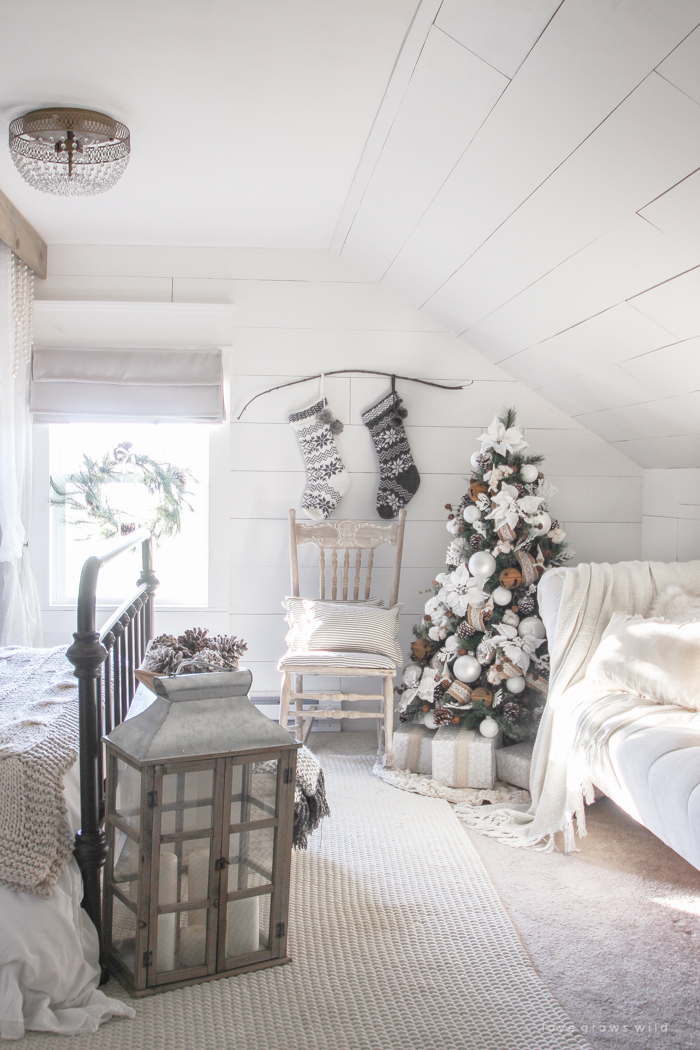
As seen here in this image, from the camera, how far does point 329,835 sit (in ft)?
8.38

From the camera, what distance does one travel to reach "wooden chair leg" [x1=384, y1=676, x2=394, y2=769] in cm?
→ 313

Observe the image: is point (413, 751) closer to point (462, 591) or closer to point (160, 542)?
point (462, 591)

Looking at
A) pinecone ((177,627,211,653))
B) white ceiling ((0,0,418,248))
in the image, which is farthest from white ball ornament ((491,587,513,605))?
white ceiling ((0,0,418,248))

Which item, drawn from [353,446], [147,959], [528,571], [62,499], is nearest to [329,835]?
[147,959]

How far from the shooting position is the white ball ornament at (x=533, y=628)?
10.0 ft

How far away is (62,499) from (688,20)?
3.12 metres

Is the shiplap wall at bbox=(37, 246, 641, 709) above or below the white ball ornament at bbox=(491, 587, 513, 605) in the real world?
above

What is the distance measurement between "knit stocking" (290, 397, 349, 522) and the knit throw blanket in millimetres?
1870

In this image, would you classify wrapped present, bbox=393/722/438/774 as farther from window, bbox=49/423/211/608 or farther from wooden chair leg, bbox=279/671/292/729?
window, bbox=49/423/211/608

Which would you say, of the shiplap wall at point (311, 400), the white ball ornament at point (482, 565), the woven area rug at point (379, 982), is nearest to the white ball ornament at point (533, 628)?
the white ball ornament at point (482, 565)

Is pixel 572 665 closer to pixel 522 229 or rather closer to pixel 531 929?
pixel 531 929

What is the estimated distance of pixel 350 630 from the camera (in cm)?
324

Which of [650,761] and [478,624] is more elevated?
[478,624]

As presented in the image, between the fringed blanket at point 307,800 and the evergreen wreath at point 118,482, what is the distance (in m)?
1.82
